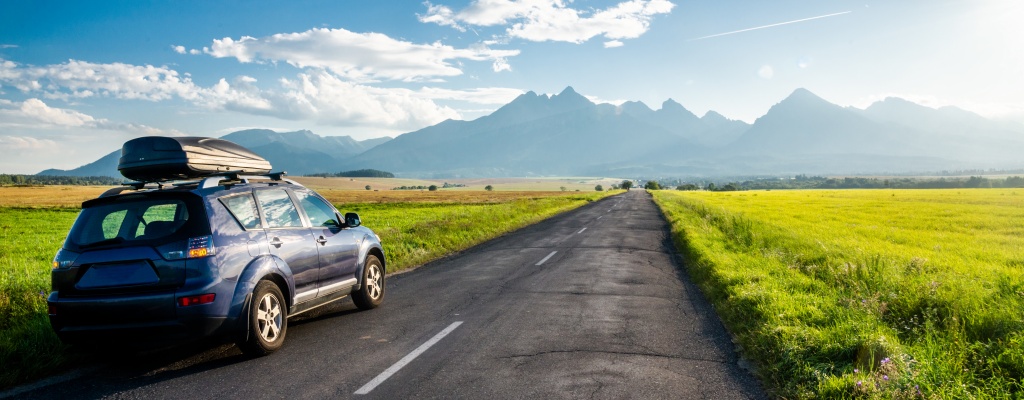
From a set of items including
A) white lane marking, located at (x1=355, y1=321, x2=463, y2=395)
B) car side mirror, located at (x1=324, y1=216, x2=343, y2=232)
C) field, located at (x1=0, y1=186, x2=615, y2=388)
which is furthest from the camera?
car side mirror, located at (x1=324, y1=216, x2=343, y2=232)

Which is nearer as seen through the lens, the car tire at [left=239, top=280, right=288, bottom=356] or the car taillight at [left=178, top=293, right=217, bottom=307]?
the car taillight at [left=178, top=293, right=217, bottom=307]

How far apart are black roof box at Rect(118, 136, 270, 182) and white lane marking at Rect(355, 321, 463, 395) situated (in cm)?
305

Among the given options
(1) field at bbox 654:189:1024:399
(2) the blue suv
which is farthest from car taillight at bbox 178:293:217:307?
(1) field at bbox 654:189:1024:399

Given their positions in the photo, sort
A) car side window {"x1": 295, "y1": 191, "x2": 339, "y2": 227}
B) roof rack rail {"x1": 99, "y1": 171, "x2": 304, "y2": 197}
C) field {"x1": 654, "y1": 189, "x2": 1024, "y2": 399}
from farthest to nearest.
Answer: car side window {"x1": 295, "y1": 191, "x2": 339, "y2": 227} → roof rack rail {"x1": 99, "y1": 171, "x2": 304, "y2": 197} → field {"x1": 654, "y1": 189, "x2": 1024, "y2": 399}

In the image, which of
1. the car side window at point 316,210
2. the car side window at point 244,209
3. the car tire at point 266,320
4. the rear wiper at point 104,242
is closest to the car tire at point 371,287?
the car side window at point 316,210

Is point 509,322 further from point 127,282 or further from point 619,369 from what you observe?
point 127,282

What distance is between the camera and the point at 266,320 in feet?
19.9

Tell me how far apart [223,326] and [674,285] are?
757 centimetres

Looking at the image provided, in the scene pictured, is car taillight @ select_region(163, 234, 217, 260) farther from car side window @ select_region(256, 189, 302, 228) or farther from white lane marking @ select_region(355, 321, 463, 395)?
white lane marking @ select_region(355, 321, 463, 395)

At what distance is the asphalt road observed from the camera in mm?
4957

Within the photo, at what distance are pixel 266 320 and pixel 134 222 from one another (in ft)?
5.52

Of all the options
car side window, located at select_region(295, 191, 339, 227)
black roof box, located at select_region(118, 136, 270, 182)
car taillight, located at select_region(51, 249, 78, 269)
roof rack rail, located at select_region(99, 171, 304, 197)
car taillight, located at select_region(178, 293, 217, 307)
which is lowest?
Answer: car taillight, located at select_region(178, 293, 217, 307)

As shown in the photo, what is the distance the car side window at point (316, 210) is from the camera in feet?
24.7

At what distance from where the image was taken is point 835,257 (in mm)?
11828
